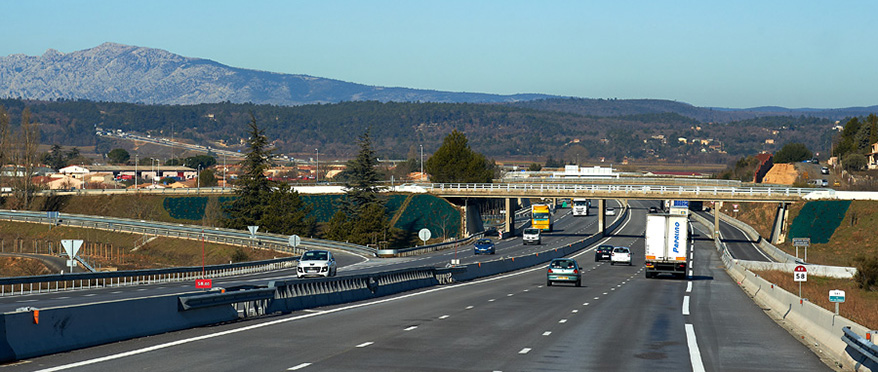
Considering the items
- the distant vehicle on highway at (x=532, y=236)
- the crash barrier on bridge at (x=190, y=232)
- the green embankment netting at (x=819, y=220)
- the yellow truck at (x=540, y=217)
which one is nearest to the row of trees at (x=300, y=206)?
the crash barrier on bridge at (x=190, y=232)

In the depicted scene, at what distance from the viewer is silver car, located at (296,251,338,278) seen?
161 feet

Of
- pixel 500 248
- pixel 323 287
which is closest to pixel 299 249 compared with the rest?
pixel 500 248

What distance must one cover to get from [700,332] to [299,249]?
64895 millimetres

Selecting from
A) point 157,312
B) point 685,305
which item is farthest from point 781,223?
point 157,312

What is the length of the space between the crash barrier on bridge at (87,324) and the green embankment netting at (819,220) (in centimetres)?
8702

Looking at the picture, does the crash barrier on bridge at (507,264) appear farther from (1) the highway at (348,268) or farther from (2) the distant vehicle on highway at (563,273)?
(2) the distant vehicle on highway at (563,273)

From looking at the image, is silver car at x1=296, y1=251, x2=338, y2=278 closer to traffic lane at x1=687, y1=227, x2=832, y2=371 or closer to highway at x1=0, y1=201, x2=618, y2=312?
highway at x1=0, y1=201, x2=618, y2=312

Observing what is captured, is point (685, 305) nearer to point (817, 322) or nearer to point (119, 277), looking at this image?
point (817, 322)

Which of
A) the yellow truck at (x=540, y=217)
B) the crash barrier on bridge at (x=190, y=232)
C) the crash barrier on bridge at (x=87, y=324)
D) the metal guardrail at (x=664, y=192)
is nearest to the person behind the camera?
the crash barrier on bridge at (x=87, y=324)

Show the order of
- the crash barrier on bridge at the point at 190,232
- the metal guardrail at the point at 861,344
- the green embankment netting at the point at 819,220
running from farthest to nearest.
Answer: the green embankment netting at the point at 819,220, the crash barrier on bridge at the point at 190,232, the metal guardrail at the point at 861,344

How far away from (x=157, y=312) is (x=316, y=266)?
87.8ft

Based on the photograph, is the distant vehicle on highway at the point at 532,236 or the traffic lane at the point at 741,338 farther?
the distant vehicle on highway at the point at 532,236

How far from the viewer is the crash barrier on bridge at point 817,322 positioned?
62.3 feet

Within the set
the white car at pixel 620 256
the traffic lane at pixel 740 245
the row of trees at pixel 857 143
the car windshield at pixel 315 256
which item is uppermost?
the row of trees at pixel 857 143
